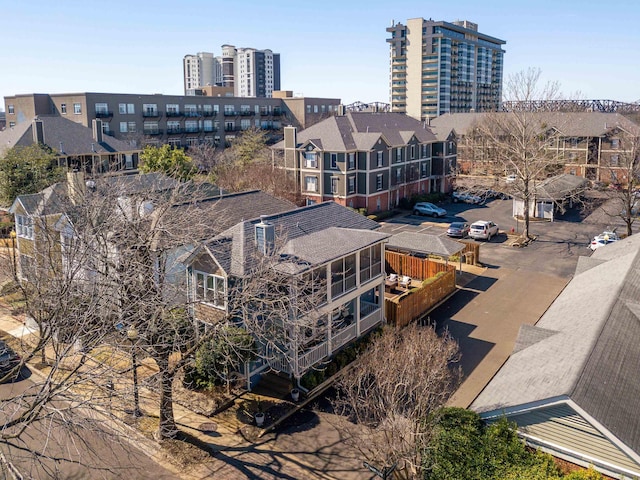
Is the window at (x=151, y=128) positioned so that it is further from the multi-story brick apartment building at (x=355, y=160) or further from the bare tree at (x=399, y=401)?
the bare tree at (x=399, y=401)

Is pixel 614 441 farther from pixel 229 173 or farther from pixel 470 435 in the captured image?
pixel 229 173

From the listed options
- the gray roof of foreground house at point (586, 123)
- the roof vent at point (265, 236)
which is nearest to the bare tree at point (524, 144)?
the gray roof of foreground house at point (586, 123)

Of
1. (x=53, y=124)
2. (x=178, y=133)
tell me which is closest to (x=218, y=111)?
(x=178, y=133)

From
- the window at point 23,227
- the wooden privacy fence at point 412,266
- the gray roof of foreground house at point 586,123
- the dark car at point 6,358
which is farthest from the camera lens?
the gray roof of foreground house at point 586,123

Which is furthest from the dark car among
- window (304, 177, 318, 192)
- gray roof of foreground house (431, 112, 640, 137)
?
gray roof of foreground house (431, 112, 640, 137)

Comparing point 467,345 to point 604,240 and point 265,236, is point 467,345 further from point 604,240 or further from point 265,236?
point 604,240

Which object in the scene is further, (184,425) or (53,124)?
(53,124)
